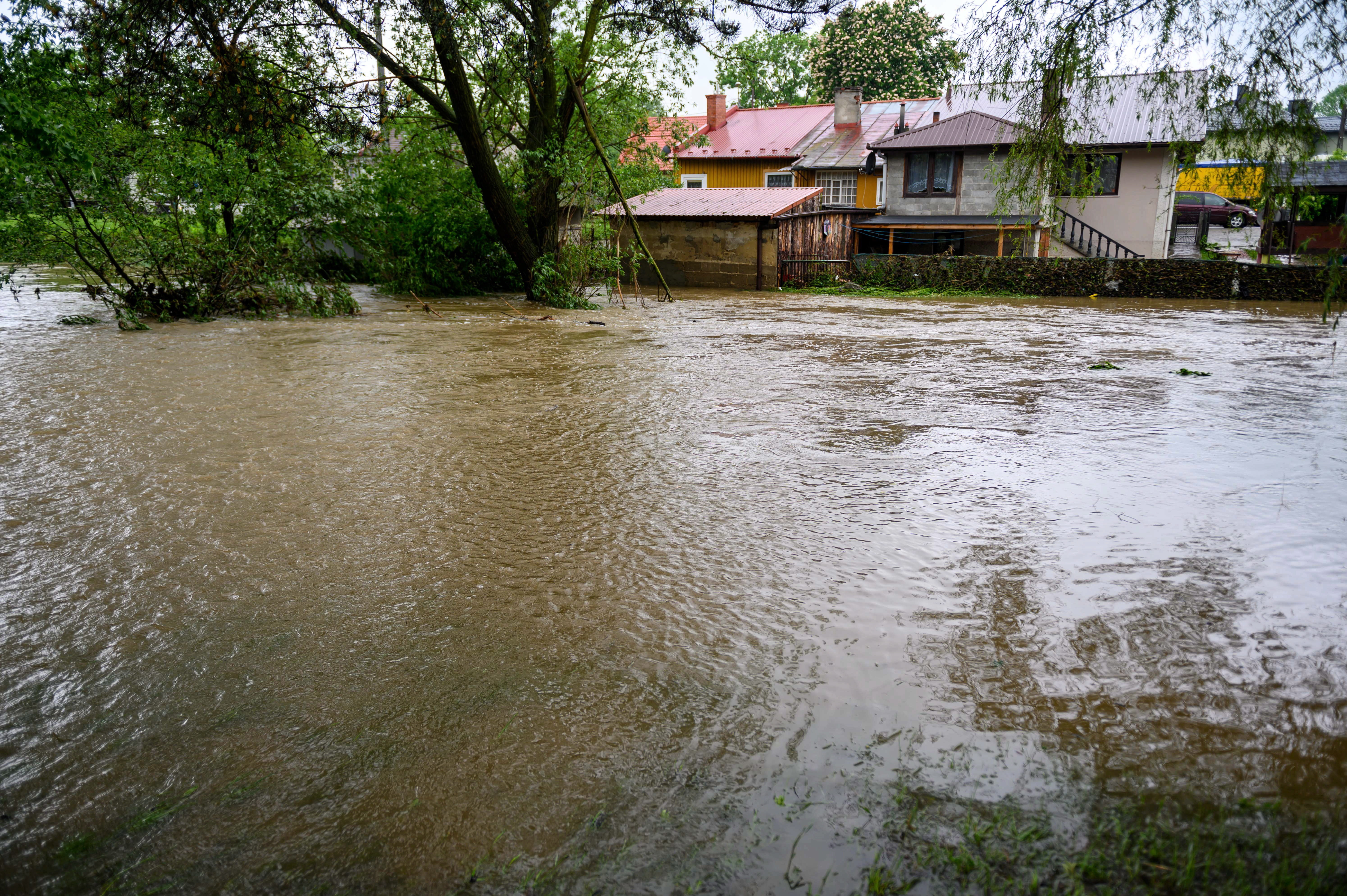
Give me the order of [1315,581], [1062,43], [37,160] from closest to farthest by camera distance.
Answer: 1. [1315,581]
2. [1062,43]
3. [37,160]

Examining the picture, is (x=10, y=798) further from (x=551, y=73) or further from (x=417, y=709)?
(x=551, y=73)

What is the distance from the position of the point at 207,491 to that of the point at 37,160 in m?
7.45

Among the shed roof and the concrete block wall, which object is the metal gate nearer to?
the shed roof

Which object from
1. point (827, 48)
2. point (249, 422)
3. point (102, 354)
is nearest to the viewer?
point (249, 422)

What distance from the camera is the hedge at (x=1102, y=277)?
21344mm

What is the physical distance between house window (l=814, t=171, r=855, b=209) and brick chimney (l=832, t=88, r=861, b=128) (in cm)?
319

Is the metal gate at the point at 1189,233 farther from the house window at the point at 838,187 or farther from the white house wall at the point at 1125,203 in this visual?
the house window at the point at 838,187

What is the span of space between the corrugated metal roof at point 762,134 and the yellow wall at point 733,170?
0.60ft

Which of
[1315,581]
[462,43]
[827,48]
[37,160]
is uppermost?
[827,48]

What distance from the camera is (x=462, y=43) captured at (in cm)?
1341

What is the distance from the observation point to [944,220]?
27438 mm

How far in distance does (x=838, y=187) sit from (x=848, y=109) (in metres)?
4.12

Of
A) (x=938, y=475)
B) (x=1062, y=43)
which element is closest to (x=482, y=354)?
(x=938, y=475)

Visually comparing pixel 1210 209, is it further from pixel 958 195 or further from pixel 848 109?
pixel 848 109
